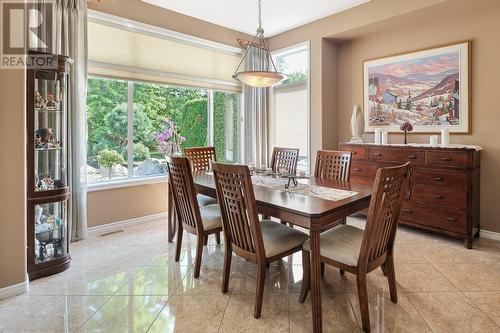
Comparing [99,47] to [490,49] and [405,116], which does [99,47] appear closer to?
[405,116]

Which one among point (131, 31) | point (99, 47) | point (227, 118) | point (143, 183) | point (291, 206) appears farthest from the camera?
point (227, 118)

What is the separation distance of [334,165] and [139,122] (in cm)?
261

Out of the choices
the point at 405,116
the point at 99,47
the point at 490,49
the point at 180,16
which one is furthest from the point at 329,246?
the point at 180,16

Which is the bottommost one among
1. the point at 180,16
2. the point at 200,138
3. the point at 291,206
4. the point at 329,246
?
the point at 329,246

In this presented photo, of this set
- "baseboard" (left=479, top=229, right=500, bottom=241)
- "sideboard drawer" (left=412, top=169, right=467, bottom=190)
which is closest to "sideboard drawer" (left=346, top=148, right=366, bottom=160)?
"sideboard drawer" (left=412, top=169, right=467, bottom=190)

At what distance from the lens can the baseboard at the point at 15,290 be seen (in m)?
2.23

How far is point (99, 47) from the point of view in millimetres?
3598

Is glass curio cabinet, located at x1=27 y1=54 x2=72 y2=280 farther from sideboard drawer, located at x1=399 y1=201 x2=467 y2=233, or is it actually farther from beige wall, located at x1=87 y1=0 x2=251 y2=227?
sideboard drawer, located at x1=399 y1=201 x2=467 y2=233

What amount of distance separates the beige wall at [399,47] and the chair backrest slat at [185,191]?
2656mm

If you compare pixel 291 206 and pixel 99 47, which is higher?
pixel 99 47

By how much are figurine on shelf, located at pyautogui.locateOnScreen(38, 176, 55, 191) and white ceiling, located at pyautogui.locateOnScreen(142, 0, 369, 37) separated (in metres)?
2.59

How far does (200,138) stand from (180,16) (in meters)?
1.75

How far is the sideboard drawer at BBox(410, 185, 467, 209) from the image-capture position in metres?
3.21

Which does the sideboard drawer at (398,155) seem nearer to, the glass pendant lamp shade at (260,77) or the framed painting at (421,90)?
the framed painting at (421,90)
